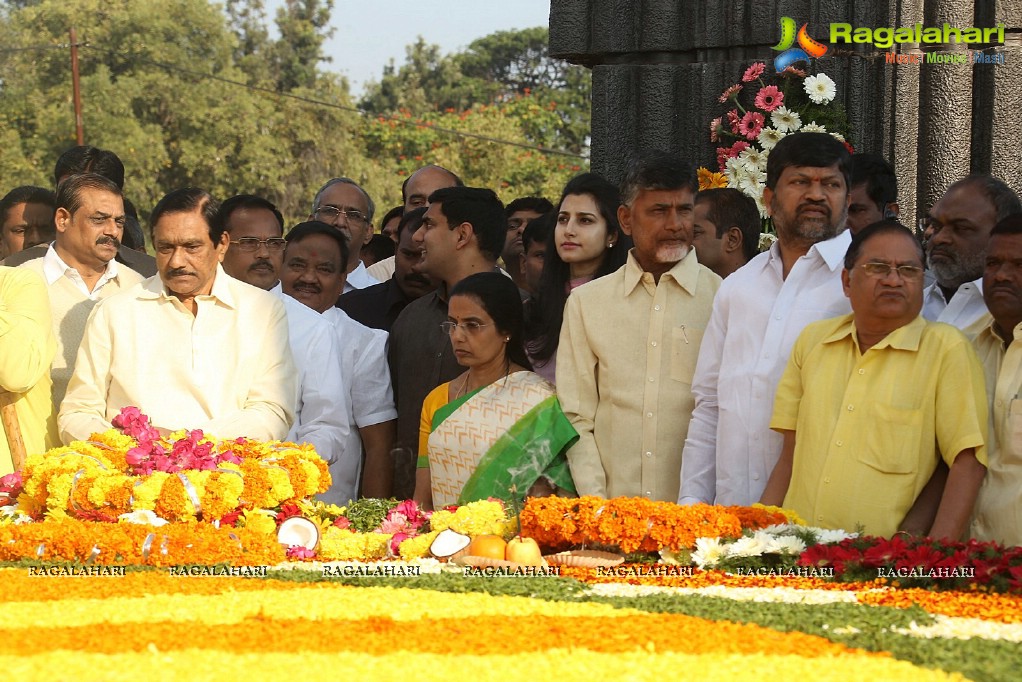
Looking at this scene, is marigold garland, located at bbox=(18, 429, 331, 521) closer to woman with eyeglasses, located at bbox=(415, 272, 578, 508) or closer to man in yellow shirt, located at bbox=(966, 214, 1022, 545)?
woman with eyeglasses, located at bbox=(415, 272, 578, 508)

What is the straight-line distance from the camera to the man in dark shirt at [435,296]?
6.27m

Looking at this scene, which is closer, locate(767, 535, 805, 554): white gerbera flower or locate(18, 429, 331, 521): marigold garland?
locate(767, 535, 805, 554): white gerbera flower

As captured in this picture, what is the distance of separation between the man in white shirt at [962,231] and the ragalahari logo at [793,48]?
207 cm

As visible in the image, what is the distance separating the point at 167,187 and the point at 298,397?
1174 inches

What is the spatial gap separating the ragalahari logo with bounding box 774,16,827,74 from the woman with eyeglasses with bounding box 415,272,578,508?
108 inches

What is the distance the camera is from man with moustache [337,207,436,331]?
7.24 metres

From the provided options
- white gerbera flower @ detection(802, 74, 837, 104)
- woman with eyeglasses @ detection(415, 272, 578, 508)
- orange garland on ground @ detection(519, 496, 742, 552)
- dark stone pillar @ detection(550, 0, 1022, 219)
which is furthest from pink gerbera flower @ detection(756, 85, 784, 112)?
orange garland on ground @ detection(519, 496, 742, 552)

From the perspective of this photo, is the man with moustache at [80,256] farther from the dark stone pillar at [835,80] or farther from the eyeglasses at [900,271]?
the eyeglasses at [900,271]

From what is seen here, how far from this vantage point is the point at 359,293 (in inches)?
296

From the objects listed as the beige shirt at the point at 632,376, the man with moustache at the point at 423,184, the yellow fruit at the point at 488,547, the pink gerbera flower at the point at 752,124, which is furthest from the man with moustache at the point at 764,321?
the man with moustache at the point at 423,184

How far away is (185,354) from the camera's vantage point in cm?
542

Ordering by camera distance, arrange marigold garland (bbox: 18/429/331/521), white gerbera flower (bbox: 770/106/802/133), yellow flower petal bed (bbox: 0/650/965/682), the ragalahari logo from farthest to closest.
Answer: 1. the ragalahari logo
2. white gerbera flower (bbox: 770/106/802/133)
3. marigold garland (bbox: 18/429/331/521)
4. yellow flower petal bed (bbox: 0/650/965/682)

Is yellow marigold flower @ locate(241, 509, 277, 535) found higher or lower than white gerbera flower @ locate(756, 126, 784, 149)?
lower

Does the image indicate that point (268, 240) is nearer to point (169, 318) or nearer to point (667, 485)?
point (169, 318)
